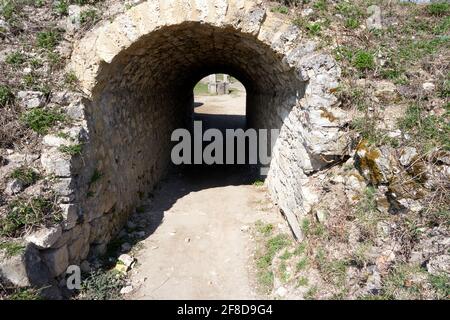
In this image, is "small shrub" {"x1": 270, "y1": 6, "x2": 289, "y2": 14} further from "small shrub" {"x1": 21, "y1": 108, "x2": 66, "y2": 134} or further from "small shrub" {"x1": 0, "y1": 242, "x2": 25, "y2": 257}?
"small shrub" {"x1": 0, "y1": 242, "x2": 25, "y2": 257}

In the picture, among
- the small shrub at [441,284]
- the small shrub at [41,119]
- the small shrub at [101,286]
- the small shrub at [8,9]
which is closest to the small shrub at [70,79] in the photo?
the small shrub at [41,119]

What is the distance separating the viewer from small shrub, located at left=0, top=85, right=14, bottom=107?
15.7 feet

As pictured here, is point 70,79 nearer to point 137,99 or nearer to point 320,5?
point 137,99

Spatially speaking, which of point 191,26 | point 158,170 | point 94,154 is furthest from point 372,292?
point 158,170

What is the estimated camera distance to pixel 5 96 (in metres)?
4.79

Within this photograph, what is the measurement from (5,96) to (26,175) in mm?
1394

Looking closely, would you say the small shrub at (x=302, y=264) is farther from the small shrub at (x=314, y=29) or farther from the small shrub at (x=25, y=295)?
the small shrub at (x=314, y=29)

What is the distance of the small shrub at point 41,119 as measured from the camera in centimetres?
471

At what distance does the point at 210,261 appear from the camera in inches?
211

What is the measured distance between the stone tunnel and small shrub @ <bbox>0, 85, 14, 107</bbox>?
0.99 metres

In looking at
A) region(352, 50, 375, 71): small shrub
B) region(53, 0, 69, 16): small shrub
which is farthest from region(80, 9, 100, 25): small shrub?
region(352, 50, 375, 71): small shrub

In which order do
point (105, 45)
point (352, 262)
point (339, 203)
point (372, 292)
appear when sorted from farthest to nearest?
point (105, 45), point (339, 203), point (352, 262), point (372, 292)

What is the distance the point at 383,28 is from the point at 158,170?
6.18 metres

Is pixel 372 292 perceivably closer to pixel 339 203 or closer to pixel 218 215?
pixel 339 203
